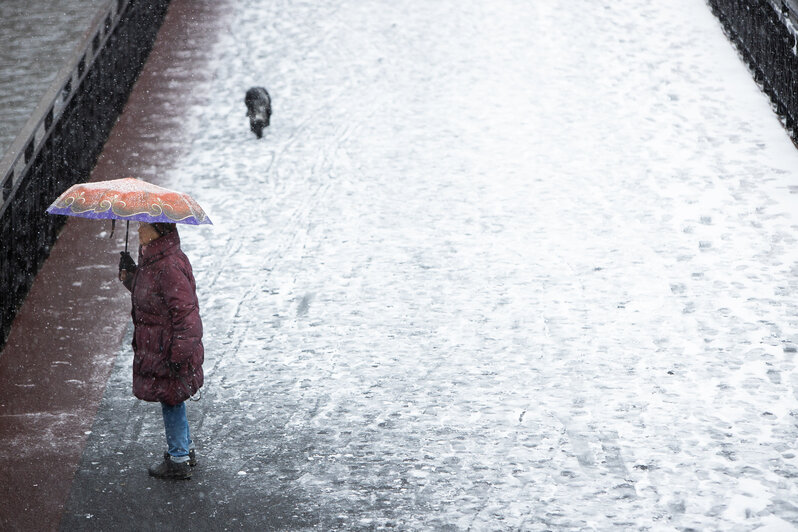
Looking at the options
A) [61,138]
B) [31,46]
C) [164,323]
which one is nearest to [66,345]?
[164,323]

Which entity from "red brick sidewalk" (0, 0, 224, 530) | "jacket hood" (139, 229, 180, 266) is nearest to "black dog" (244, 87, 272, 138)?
"red brick sidewalk" (0, 0, 224, 530)

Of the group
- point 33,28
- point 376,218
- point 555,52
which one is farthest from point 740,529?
point 33,28

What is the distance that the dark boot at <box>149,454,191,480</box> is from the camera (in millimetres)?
6086

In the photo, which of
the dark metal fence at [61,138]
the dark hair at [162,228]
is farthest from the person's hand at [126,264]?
the dark metal fence at [61,138]

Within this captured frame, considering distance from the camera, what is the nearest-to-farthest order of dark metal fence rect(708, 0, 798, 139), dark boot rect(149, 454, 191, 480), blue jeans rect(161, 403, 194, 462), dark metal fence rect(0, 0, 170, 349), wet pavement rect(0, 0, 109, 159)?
blue jeans rect(161, 403, 194, 462), dark boot rect(149, 454, 191, 480), dark metal fence rect(0, 0, 170, 349), dark metal fence rect(708, 0, 798, 139), wet pavement rect(0, 0, 109, 159)

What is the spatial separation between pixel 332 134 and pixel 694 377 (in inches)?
237

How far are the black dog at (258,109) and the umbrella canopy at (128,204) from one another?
5764 millimetres

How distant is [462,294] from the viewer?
8.55 m

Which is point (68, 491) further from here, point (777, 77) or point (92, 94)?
point (777, 77)

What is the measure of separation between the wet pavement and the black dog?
2.97m

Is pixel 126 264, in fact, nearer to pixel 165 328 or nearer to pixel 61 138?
pixel 165 328

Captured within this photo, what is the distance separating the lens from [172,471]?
6094mm

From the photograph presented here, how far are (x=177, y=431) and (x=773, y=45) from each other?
862 centimetres

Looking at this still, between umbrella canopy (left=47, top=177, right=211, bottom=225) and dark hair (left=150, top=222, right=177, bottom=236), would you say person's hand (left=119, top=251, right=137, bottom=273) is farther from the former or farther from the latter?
umbrella canopy (left=47, top=177, right=211, bottom=225)
